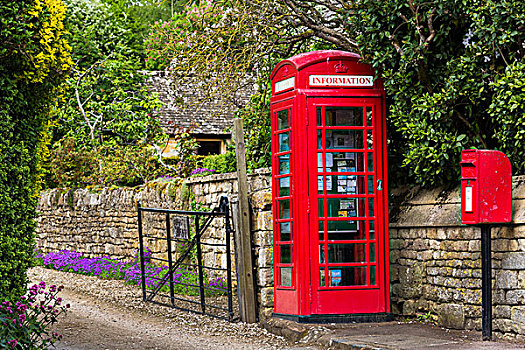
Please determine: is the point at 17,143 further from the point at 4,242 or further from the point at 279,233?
the point at 279,233

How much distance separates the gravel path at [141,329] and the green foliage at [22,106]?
130 centimetres

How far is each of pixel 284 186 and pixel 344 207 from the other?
0.77 m

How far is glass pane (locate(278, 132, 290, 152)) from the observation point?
8523mm

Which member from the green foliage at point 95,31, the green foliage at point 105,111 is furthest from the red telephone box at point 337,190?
the green foliage at point 95,31

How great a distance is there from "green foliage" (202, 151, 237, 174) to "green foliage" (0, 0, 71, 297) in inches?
257

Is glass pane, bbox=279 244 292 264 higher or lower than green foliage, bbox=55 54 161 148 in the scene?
lower

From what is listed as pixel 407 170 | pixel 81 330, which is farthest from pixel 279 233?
pixel 81 330

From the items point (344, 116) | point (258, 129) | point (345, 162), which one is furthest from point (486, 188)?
point (258, 129)

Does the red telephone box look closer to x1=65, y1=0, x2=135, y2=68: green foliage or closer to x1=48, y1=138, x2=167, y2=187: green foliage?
x1=48, y1=138, x2=167, y2=187: green foliage

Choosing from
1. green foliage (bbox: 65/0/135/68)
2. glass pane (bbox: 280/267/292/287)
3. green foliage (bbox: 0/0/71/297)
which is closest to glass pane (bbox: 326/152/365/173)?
glass pane (bbox: 280/267/292/287)

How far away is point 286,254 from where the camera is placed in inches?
336

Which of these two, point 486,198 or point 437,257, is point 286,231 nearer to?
point 437,257

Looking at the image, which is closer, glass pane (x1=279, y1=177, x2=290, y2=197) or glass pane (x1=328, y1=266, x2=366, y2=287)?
glass pane (x1=328, y1=266, x2=366, y2=287)

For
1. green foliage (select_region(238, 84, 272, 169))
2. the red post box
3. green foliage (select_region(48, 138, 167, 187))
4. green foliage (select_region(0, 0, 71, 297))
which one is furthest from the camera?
green foliage (select_region(48, 138, 167, 187))
